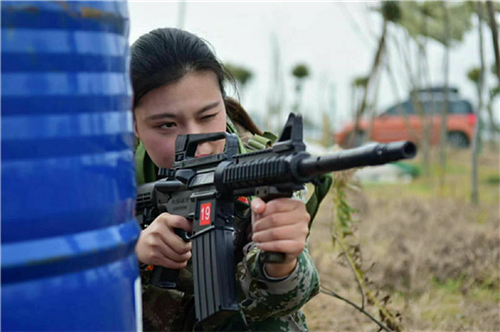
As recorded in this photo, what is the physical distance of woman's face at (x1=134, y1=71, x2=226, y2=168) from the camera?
194 cm

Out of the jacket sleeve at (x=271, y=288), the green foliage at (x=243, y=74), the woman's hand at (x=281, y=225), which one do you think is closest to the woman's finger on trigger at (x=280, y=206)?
the woman's hand at (x=281, y=225)

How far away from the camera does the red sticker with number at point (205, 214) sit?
65.6 inches

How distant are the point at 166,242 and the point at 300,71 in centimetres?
1330

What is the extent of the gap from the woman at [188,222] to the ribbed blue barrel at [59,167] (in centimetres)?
45

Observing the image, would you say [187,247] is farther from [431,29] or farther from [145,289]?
[431,29]

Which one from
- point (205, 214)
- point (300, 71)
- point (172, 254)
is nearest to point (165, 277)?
point (172, 254)

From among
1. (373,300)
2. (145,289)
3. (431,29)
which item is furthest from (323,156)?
(431,29)

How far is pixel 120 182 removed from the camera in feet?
3.74

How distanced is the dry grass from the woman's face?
83 cm

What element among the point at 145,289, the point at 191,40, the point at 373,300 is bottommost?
the point at 373,300

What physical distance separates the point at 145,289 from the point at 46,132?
3.86ft

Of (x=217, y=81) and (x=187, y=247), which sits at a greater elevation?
(x=217, y=81)

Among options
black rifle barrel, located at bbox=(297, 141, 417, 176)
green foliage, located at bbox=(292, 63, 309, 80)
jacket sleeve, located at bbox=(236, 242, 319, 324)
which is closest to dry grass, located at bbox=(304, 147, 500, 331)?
jacket sleeve, located at bbox=(236, 242, 319, 324)

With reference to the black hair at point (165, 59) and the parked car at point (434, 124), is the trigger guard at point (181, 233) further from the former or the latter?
the parked car at point (434, 124)
